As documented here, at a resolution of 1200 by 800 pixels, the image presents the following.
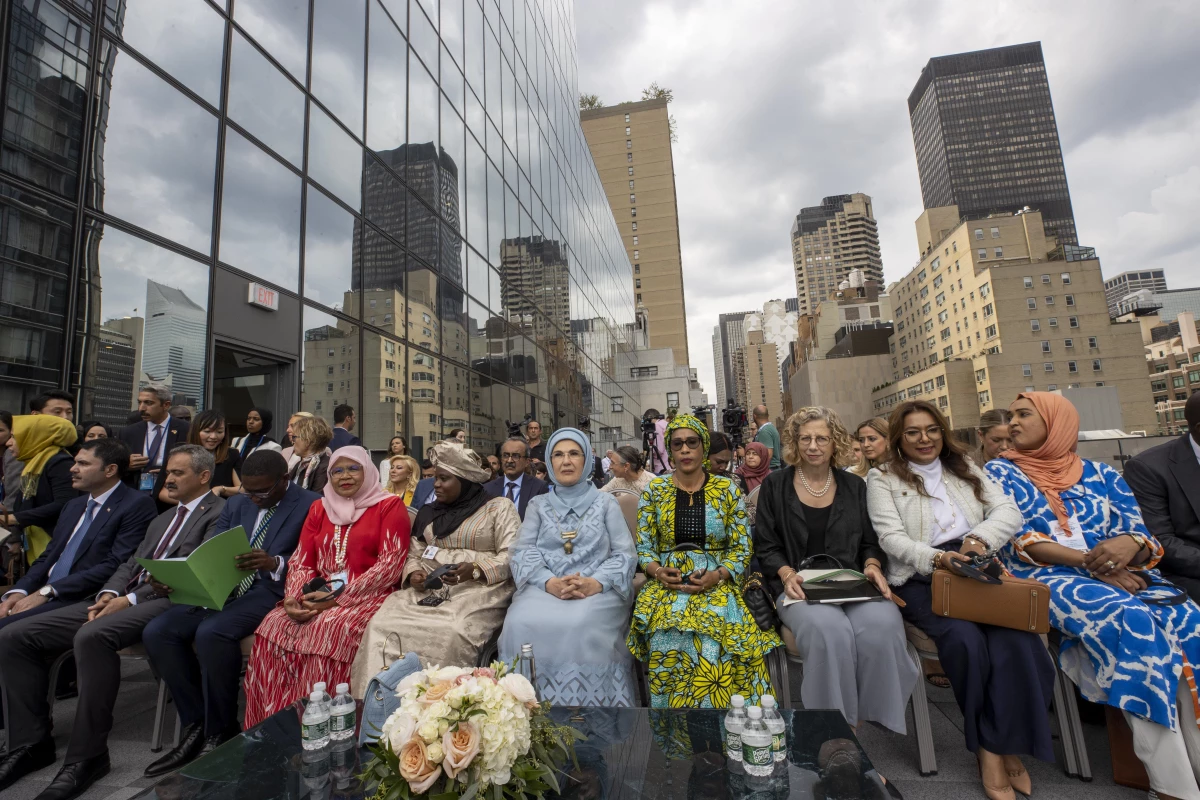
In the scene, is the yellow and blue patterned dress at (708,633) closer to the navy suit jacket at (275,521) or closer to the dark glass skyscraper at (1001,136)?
the navy suit jacket at (275,521)

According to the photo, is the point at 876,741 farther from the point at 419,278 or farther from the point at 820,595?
the point at 419,278

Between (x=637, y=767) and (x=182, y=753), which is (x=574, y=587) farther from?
(x=182, y=753)

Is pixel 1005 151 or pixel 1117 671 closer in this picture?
pixel 1117 671

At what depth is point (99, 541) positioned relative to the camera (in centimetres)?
334

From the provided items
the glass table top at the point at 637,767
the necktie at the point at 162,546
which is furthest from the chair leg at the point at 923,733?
the necktie at the point at 162,546

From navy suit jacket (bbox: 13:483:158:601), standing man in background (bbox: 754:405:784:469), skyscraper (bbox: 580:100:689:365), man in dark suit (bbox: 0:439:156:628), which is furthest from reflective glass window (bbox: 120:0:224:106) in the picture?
skyscraper (bbox: 580:100:689:365)

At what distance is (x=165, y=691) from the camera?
3.12m

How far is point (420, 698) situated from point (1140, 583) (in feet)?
10.1

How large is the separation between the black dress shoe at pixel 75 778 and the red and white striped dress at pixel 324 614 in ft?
1.95

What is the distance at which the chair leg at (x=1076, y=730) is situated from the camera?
2424 millimetres

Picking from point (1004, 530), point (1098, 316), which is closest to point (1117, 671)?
point (1004, 530)

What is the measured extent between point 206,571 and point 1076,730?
4026 mm

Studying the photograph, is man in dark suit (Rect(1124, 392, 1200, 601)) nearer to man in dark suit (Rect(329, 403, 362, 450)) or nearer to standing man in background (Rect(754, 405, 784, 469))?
standing man in background (Rect(754, 405, 784, 469))

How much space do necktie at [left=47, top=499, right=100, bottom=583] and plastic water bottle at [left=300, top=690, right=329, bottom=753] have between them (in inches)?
98.7
